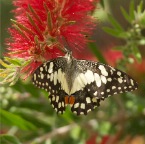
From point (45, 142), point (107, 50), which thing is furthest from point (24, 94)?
point (107, 50)

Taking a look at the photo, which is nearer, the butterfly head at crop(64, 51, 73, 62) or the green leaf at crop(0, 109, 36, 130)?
the butterfly head at crop(64, 51, 73, 62)

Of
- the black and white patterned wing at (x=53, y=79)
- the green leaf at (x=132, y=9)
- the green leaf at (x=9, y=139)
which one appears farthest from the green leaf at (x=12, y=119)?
the green leaf at (x=132, y=9)

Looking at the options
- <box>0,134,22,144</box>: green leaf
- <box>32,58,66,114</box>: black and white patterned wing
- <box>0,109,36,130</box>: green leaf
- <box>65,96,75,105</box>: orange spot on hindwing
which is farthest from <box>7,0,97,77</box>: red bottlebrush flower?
<box>0,109,36,130</box>: green leaf

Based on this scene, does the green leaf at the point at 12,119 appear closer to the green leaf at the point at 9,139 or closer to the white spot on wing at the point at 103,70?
the green leaf at the point at 9,139

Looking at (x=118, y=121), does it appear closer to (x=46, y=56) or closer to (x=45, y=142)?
(x=45, y=142)

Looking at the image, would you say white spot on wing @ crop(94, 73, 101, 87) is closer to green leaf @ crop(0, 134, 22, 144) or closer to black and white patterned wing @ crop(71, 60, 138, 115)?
black and white patterned wing @ crop(71, 60, 138, 115)
